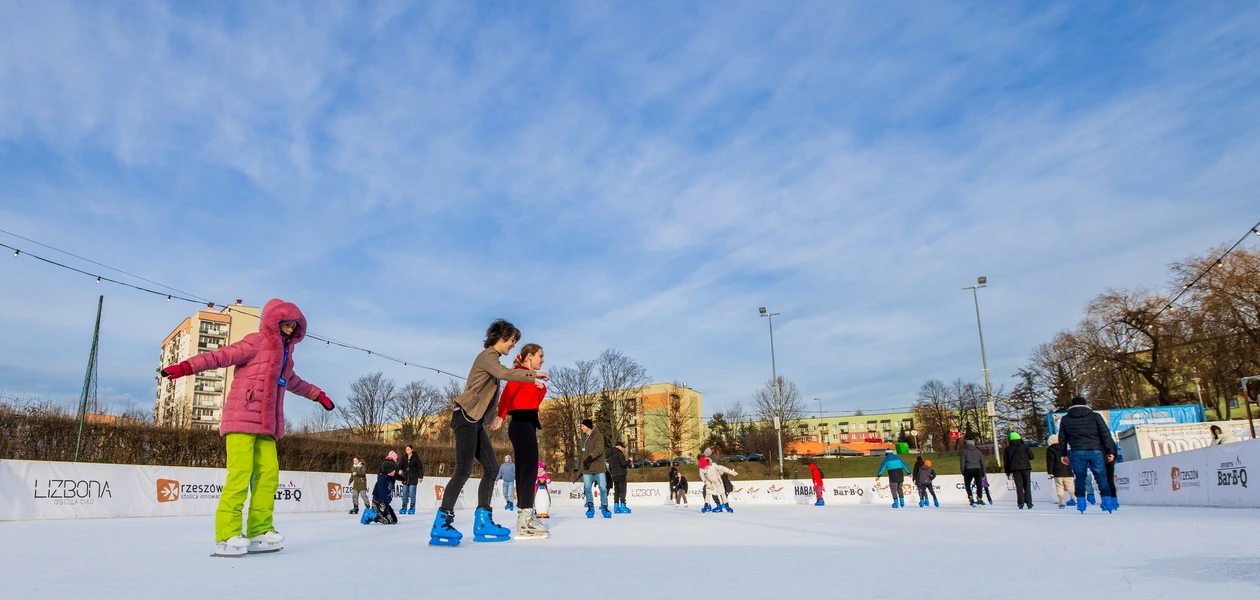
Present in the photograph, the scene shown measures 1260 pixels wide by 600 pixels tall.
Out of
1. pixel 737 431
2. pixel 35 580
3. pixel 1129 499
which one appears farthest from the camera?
pixel 737 431

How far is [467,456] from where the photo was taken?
17.0ft

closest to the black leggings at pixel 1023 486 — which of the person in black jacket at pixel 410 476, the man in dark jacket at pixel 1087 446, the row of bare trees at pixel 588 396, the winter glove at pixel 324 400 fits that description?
the man in dark jacket at pixel 1087 446

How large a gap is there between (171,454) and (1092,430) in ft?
66.9

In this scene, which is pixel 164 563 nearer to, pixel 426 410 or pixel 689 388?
pixel 426 410

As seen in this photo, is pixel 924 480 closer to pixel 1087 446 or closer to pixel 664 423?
pixel 1087 446

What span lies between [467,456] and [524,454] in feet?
1.57

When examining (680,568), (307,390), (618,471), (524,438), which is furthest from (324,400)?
(618,471)

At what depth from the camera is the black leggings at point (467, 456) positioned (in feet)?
16.5

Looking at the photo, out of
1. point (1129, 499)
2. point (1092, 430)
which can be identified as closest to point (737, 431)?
point (1129, 499)

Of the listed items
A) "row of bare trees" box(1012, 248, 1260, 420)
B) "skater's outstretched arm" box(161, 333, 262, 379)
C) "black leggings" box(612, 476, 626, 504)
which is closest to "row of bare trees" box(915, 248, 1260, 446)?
"row of bare trees" box(1012, 248, 1260, 420)

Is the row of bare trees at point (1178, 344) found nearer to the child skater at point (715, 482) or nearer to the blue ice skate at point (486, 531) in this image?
the child skater at point (715, 482)

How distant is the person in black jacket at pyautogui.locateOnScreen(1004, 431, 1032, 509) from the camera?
13312 mm

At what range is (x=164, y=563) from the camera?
3.72 m

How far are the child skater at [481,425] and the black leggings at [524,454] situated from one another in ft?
0.59
